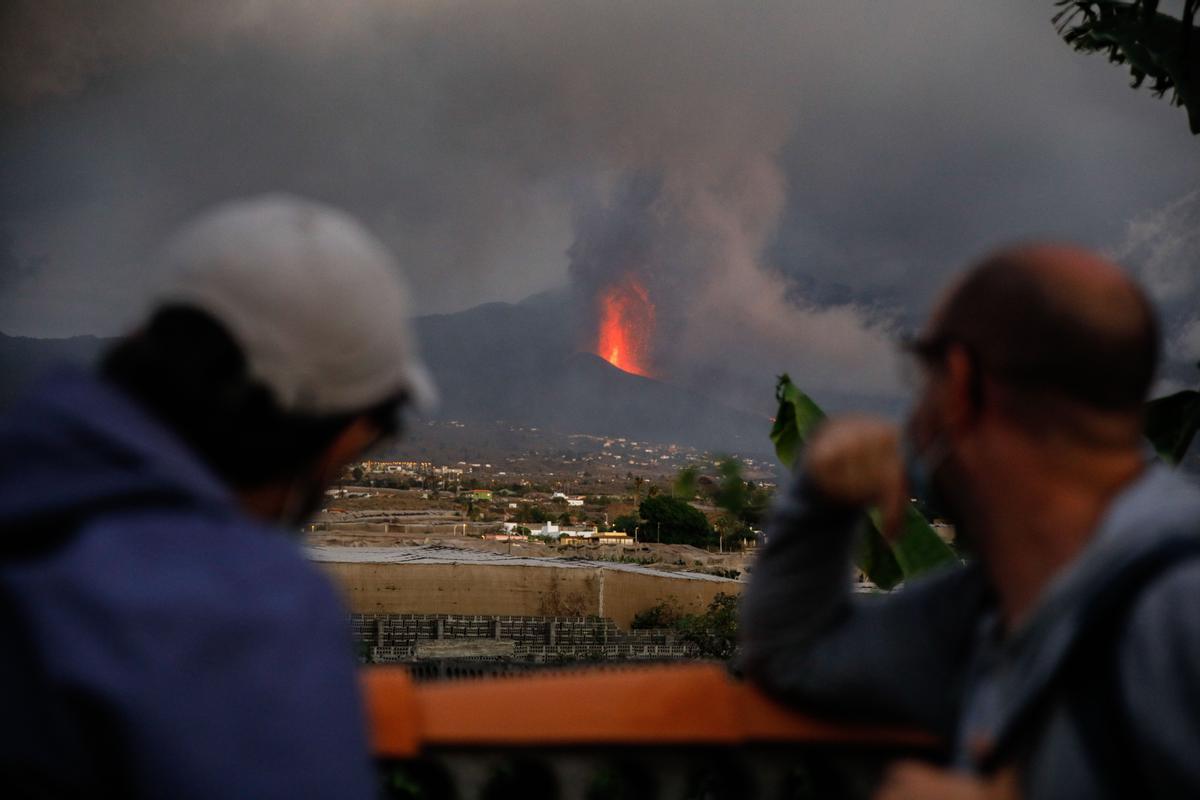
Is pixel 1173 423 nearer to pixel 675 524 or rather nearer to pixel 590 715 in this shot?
pixel 590 715

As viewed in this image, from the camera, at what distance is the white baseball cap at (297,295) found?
131 centimetres

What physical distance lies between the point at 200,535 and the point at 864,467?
1072 millimetres

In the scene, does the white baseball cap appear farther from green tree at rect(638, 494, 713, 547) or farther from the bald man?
green tree at rect(638, 494, 713, 547)

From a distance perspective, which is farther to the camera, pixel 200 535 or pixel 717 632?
pixel 717 632

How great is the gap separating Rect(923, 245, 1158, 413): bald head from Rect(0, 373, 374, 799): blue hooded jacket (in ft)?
3.28

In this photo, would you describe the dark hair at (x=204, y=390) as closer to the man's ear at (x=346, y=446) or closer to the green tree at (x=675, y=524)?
the man's ear at (x=346, y=446)

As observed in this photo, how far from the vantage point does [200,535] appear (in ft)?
Answer: 3.64

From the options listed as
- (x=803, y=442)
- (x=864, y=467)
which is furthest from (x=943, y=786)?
(x=803, y=442)

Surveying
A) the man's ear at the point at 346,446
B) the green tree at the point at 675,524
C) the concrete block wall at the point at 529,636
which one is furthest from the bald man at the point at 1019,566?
the green tree at the point at 675,524

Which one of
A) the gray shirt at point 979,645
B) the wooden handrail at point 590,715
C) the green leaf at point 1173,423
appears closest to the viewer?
the gray shirt at point 979,645

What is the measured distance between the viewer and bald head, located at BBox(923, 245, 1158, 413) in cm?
135

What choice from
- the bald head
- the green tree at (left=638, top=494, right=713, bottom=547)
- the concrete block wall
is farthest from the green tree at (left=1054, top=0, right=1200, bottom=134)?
the green tree at (left=638, top=494, right=713, bottom=547)

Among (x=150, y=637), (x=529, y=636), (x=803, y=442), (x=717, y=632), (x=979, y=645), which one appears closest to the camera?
(x=150, y=637)

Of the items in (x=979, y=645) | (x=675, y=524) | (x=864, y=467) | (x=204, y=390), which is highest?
(x=204, y=390)
